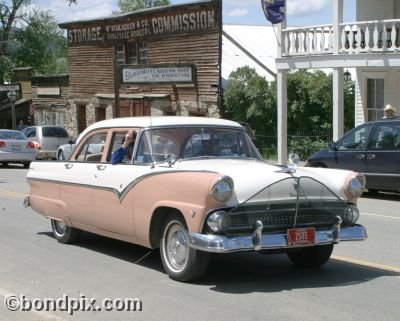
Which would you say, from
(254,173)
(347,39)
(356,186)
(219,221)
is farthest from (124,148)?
(347,39)

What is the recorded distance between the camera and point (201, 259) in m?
6.73

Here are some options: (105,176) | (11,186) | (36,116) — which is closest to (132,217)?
(105,176)

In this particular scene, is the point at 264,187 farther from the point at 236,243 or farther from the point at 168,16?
the point at 168,16

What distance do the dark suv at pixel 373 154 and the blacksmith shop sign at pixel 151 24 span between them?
13.6 meters

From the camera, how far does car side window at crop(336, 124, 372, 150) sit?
15.1 metres

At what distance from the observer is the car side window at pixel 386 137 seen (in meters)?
14.4

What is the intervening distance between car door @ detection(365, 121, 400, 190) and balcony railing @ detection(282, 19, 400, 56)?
603 cm

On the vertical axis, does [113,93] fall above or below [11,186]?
above

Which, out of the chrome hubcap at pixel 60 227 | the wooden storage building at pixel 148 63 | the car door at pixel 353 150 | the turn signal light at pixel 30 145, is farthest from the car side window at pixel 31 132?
the chrome hubcap at pixel 60 227

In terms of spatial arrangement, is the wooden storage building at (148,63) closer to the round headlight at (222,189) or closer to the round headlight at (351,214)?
the round headlight at (351,214)

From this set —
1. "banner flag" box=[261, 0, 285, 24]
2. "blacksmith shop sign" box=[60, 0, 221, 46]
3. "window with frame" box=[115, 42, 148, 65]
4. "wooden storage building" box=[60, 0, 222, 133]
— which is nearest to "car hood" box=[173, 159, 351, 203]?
"banner flag" box=[261, 0, 285, 24]

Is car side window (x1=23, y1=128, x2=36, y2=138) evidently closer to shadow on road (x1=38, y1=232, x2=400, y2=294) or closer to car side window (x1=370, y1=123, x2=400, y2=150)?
car side window (x1=370, y1=123, x2=400, y2=150)

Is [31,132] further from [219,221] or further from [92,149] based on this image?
[219,221]

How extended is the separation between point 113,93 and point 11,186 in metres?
17.3
